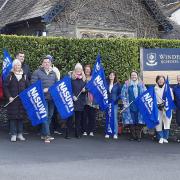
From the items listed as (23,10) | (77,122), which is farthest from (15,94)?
(23,10)

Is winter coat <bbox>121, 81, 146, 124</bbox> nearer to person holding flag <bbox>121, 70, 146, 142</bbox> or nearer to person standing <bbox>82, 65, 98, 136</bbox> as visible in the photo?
person holding flag <bbox>121, 70, 146, 142</bbox>

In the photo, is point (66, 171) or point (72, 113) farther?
point (72, 113)

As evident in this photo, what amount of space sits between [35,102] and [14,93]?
552 mm

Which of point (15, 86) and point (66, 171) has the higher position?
point (15, 86)

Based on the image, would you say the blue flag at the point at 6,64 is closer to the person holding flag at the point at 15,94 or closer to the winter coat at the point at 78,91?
the person holding flag at the point at 15,94

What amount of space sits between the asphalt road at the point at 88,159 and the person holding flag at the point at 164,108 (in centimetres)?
41

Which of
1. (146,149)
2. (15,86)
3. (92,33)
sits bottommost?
(146,149)

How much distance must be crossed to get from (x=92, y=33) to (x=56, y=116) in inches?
381

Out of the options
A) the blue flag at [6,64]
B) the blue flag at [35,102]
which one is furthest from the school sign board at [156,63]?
the blue flag at [35,102]

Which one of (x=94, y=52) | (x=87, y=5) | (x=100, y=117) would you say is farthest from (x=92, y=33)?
(x=100, y=117)

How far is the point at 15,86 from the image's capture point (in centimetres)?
1126

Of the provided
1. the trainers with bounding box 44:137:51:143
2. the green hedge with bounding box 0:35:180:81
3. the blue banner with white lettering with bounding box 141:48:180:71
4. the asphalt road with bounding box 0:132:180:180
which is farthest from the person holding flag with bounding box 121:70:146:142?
the blue banner with white lettering with bounding box 141:48:180:71

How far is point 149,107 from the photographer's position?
1209 cm

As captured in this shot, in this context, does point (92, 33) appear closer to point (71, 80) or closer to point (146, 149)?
point (71, 80)
